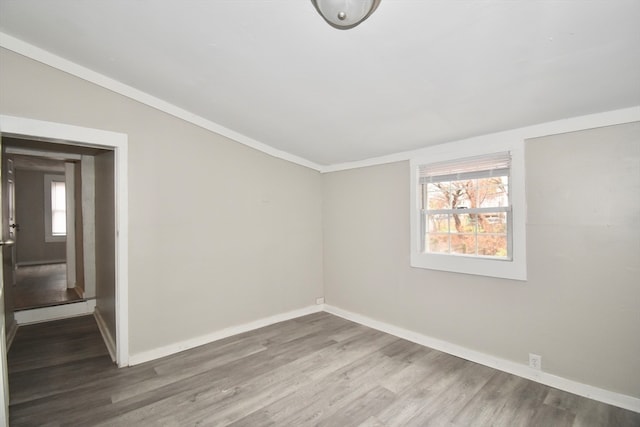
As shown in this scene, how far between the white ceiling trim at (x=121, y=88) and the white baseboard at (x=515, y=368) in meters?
2.56

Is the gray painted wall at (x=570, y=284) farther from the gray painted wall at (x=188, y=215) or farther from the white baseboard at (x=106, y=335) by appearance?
the white baseboard at (x=106, y=335)

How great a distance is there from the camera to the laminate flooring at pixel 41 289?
394cm

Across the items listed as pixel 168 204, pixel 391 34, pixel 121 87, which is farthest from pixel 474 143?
pixel 121 87

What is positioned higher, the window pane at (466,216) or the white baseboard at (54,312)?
the window pane at (466,216)

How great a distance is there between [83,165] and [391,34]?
4737mm

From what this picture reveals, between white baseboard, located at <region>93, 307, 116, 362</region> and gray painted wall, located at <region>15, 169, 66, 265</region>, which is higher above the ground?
gray painted wall, located at <region>15, 169, 66, 265</region>

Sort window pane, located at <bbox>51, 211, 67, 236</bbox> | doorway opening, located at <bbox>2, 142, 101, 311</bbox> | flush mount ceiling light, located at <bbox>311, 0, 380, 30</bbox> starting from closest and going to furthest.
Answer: flush mount ceiling light, located at <bbox>311, 0, 380, 30</bbox>
doorway opening, located at <bbox>2, 142, 101, 311</bbox>
window pane, located at <bbox>51, 211, 67, 236</bbox>

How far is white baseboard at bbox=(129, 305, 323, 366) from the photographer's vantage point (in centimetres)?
270

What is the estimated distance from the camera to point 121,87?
2.61m

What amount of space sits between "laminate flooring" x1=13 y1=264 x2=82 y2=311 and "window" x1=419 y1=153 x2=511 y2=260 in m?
4.88

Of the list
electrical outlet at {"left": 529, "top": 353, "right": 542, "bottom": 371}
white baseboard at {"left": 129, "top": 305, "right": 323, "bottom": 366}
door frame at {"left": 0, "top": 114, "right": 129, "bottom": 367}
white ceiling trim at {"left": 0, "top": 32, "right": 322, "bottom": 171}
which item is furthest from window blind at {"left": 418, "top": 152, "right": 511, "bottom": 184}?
door frame at {"left": 0, "top": 114, "right": 129, "bottom": 367}

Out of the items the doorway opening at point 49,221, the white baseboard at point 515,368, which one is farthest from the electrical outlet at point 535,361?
the doorway opening at point 49,221

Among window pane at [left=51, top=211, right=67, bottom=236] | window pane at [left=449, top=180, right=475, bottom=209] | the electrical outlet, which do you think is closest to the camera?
the electrical outlet

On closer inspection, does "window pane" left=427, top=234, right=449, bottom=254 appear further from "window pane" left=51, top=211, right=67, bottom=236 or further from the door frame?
"window pane" left=51, top=211, right=67, bottom=236
